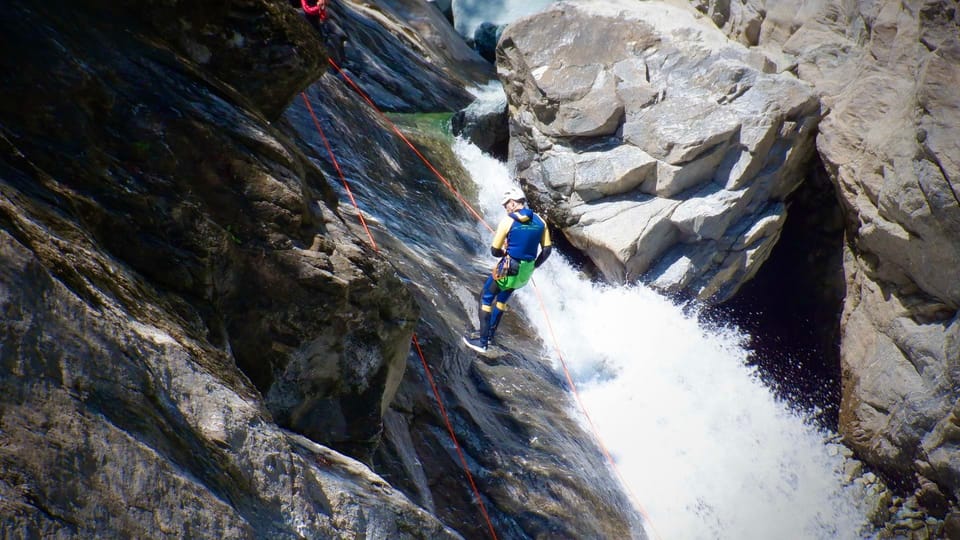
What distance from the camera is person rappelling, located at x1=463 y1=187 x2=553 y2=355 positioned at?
7617 millimetres

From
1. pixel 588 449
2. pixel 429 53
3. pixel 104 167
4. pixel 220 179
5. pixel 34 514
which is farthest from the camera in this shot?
pixel 429 53

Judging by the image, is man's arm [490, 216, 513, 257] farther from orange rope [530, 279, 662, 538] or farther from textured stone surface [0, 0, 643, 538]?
orange rope [530, 279, 662, 538]

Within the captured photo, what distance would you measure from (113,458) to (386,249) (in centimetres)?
564

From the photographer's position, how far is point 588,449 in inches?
298

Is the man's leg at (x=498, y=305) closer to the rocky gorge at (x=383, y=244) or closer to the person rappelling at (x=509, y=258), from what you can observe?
the person rappelling at (x=509, y=258)

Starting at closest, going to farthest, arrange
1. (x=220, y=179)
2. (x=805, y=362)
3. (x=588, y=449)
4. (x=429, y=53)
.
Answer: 1. (x=220, y=179)
2. (x=588, y=449)
3. (x=805, y=362)
4. (x=429, y=53)

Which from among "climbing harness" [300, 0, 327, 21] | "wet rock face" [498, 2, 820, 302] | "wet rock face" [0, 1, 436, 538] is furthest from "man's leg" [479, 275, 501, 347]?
"climbing harness" [300, 0, 327, 21]

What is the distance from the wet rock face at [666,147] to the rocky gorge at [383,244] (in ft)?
0.16

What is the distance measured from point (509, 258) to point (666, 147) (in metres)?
4.77

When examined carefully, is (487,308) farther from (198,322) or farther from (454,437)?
(198,322)

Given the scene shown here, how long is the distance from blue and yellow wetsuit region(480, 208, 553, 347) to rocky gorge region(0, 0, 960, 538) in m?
0.43

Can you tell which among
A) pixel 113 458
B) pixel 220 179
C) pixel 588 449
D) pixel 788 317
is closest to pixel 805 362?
pixel 788 317

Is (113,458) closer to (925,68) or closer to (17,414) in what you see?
(17,414)

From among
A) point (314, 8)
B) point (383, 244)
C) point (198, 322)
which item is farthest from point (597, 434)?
point (314, 8)
